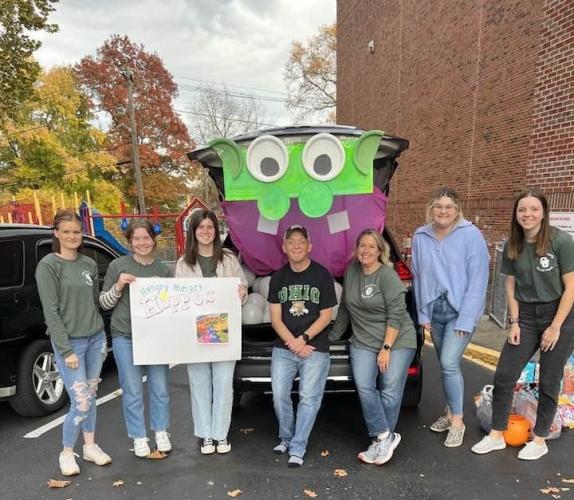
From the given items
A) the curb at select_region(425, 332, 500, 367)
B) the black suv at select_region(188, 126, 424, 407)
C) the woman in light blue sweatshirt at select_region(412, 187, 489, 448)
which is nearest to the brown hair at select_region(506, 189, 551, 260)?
the woman in light blue sweatshirt at select_region(412, 187, 489, 448)

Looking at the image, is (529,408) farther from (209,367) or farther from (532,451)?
(209,367)

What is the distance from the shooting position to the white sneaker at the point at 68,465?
289 centimetres

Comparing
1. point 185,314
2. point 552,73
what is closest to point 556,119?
point 552,73

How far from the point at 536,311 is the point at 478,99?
8.21 metres

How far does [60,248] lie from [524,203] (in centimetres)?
311

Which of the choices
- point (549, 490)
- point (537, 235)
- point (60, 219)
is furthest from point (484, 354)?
point (60, 219)

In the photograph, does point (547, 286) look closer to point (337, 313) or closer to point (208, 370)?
point (337, 313)

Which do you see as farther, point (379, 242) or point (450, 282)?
point (450, 282)

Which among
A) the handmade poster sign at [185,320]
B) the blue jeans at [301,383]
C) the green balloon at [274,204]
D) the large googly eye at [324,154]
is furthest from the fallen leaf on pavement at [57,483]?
the large googly eye at [324,154]

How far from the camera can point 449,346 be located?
10.3ft

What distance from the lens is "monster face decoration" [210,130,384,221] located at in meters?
3.09

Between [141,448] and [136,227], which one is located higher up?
[136,227]

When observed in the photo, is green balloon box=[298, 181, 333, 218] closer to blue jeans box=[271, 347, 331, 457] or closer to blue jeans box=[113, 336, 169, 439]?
blue jeans box=[271, 347, 331, 457]

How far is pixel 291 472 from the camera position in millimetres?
2936
